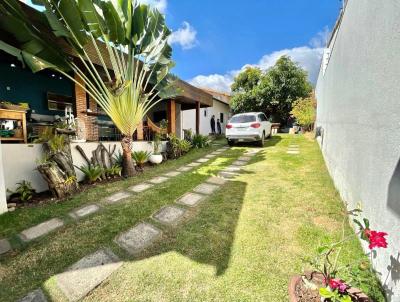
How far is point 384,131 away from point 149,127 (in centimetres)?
805

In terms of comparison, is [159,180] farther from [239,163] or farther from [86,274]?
[86,274]

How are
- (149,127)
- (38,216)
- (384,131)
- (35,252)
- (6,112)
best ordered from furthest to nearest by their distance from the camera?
1. (149,127)
2. (6,112)
3. (38,216)
4. (35,252)
5. (384,131)

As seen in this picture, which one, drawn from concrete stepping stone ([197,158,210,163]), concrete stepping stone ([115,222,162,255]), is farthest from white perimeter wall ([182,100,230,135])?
concrete stepping stone ([115,222,162,255])

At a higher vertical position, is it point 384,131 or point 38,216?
point 384,131

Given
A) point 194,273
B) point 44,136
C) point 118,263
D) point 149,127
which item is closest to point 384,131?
point 194,273

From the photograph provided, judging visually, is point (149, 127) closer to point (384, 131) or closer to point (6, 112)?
point (6, 112)

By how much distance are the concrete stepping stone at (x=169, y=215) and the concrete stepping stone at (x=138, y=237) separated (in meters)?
0.25

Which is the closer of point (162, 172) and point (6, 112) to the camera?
point (6, 112)

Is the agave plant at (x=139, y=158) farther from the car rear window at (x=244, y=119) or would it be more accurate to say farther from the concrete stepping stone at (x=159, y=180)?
the car rear window at (x=244, y=119)

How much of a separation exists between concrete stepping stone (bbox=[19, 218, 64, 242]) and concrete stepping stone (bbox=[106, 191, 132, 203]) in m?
0.99

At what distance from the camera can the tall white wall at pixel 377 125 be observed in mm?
1698

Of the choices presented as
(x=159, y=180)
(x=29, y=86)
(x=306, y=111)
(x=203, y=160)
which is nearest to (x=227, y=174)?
(x=159, y=180)

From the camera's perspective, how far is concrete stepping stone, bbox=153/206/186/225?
11.6 ft

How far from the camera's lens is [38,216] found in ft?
12.1
